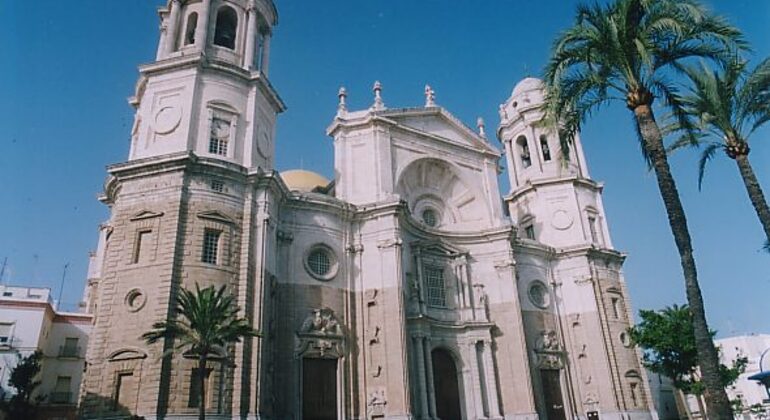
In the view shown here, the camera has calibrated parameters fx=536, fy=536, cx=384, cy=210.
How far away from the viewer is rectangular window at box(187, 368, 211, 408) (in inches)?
787

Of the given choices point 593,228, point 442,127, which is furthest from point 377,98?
point 593,228

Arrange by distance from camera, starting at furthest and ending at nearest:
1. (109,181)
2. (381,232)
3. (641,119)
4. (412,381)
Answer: (381,232) < (412,381) < (109,181) < (641,119)

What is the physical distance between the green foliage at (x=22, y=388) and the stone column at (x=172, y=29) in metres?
19.4

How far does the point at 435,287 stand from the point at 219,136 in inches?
597

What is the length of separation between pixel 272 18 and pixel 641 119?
22.9m

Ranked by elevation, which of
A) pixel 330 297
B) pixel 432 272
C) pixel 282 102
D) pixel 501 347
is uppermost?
pixel 282 102

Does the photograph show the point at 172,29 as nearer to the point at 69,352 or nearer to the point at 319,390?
the point at 319,390

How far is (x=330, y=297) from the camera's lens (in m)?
27.6

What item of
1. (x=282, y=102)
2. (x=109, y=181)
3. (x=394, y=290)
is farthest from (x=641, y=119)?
(x=109, y=181)

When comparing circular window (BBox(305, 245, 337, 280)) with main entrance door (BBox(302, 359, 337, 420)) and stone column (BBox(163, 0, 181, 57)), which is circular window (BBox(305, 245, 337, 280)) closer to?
main entrance door (BBox(302, 359, 337, 420))

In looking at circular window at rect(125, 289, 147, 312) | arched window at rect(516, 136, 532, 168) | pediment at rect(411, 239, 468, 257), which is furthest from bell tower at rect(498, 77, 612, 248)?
circular window at rect(125, 289, 147, 312)

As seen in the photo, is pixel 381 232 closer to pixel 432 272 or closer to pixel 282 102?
pixel 432 272

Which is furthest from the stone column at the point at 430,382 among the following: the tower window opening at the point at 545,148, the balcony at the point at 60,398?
the balcony at the point at 60,398

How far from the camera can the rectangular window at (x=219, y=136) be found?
25455mm
